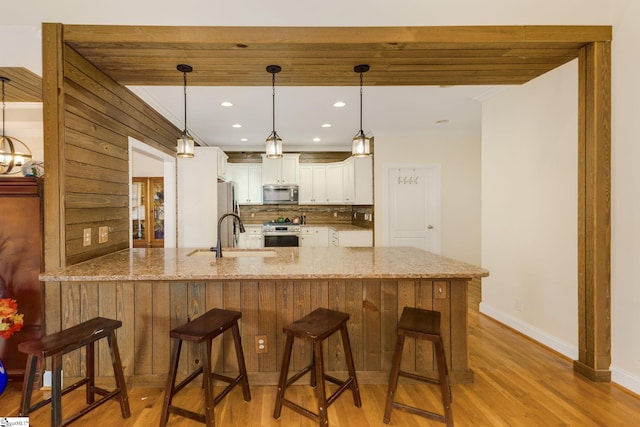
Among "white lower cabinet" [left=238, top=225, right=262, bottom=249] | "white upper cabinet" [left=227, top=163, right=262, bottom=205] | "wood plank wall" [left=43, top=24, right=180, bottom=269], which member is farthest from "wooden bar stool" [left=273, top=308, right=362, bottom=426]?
"white upper cabinet" [left=227, top=163, right=262, bottom=205]

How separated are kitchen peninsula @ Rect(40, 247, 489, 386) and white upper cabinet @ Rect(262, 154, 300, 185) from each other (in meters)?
4.13

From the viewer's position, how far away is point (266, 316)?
7.33ft

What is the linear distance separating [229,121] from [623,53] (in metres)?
4.06

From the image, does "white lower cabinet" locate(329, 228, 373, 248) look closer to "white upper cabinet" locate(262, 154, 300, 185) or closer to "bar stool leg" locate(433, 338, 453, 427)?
"white upper cabinet" locate(262, 154, 300, 185)

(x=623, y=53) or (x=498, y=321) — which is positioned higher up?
(x=623, y=53)

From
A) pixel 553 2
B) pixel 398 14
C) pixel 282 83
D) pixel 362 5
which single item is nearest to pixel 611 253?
pixel 553 2

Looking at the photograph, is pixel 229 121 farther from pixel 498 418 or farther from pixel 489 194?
pixel 498 418

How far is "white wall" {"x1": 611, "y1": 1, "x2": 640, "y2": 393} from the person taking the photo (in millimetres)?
2119

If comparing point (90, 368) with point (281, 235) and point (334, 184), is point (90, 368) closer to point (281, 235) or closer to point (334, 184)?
point (281, 235)

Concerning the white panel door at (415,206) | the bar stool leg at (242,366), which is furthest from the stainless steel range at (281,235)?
the bar stool leg at (242,366)

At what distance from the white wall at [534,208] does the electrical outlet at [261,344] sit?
2390 millimetres

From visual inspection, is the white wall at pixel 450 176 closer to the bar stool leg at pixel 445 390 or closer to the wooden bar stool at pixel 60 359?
the bar stool leg at pixel 445 390

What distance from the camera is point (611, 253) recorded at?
2254mm

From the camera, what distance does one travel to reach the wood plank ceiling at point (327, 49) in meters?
2.17
